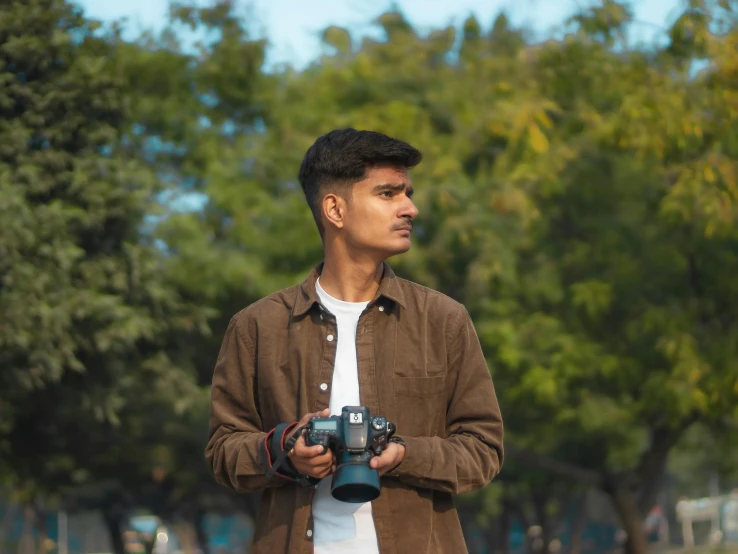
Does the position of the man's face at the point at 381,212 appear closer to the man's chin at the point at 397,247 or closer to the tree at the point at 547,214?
the man's chin at the point at 397,247

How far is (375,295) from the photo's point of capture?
12.3 ft

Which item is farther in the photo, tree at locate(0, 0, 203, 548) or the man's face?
tree at locate(0, 0, 203, 548)

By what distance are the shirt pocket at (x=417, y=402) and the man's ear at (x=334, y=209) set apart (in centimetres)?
47

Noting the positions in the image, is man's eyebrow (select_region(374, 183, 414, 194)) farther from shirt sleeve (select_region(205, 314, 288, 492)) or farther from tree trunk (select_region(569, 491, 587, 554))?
tree trunk (select_region(569, 491, 587, 554))

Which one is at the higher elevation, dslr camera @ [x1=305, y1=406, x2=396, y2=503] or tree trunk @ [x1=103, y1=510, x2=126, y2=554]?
dslr camera @ [x1=305, y1=406, x2=396, y2=503]

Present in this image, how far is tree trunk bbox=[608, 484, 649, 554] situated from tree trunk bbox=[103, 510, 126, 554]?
2429cm

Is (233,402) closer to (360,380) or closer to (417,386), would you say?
(360,380)

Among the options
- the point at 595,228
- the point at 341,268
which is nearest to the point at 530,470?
the point at 595,228

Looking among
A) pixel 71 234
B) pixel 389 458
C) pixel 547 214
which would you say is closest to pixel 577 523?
pixel 547 214

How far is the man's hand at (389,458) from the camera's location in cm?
333

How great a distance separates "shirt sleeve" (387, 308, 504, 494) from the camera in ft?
11.5

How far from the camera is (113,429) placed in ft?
67.7

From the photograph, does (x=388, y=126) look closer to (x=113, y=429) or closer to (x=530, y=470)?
(x=113, y=429)

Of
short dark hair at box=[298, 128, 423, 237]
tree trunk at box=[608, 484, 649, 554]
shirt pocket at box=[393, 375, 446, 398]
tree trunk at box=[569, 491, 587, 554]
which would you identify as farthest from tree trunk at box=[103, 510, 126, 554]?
shirt pocket at box=[393, 375, 446, 398]
